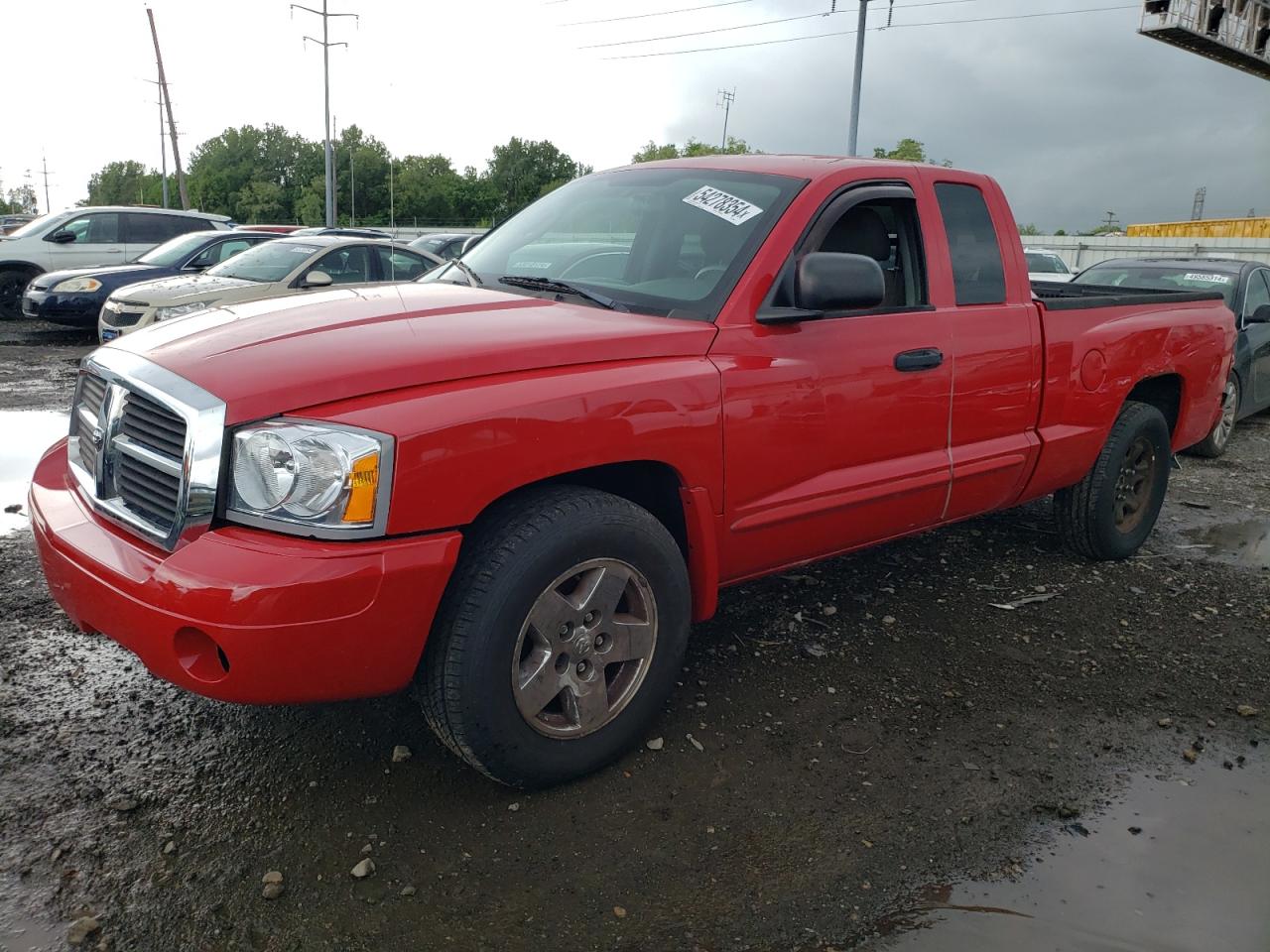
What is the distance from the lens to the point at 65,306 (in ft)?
40.2

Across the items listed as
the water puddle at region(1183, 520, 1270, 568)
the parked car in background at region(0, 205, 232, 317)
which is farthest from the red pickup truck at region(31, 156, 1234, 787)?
the parked car in background at region(0, 205, 232, 317)

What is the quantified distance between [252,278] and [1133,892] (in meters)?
9.51

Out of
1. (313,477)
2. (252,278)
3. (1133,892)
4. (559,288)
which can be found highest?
(559,288)

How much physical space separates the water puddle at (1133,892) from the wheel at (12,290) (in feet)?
51.0

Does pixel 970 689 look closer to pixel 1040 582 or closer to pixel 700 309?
pixel 1040 582

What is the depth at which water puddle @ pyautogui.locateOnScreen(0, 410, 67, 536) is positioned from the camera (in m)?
5.14

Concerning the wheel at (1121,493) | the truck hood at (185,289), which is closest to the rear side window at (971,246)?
the wheel at (1121,493)

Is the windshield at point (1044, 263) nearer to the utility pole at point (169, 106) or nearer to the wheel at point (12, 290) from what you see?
the wheel at point (12, 290)

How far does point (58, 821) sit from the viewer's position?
2633mm

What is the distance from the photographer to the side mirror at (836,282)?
3055 millimetres

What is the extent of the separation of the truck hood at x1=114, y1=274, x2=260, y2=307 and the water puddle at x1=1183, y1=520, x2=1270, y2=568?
810cm

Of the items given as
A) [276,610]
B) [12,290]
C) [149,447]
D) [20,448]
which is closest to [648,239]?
[149,447]

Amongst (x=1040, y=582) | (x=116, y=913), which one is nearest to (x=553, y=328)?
(x=116, y=913)

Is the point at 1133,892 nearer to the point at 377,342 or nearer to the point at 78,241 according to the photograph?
the point at 377,342
